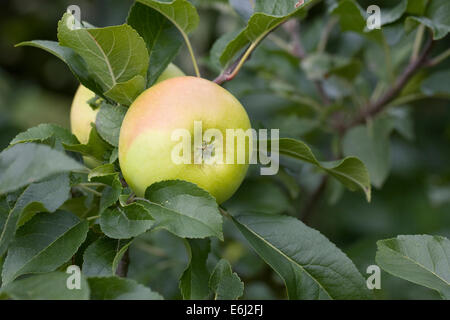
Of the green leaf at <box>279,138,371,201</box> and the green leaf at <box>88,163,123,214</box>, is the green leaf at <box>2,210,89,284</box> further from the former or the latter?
the green leaf at <box>279,138,371,201</box>

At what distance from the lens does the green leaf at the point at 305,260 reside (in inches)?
33.3

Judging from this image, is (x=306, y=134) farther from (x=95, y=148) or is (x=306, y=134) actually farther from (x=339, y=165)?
(x=95, y=148)

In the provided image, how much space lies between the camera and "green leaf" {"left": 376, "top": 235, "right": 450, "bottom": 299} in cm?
82

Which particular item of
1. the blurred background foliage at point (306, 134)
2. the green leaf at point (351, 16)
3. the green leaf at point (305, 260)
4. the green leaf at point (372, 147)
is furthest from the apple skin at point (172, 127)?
the green leaf at point (372, 147)

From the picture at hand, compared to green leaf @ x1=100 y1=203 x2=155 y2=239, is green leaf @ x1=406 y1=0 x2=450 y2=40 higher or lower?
green leaf @ x1=406 y1=0 x2=450 y2=40

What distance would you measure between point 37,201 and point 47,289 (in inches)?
6.4

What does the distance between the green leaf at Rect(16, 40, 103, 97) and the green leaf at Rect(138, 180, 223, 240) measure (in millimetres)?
229

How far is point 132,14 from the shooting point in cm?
93

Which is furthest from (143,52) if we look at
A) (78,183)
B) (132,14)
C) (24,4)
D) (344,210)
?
(24,4)

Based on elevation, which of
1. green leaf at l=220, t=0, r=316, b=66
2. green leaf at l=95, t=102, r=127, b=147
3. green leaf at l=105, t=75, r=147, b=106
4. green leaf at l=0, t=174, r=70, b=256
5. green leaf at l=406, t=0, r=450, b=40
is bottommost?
green leaf at l=0, t=174, r=70, b=256

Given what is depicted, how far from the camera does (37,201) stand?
2.56ft

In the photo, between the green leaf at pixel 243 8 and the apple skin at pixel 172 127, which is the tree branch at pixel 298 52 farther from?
the apple skin at pixel 172 127

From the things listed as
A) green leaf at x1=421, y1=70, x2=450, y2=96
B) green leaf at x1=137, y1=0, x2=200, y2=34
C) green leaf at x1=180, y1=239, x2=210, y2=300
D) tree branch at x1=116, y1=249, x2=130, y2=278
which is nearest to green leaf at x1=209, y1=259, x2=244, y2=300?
green leaf at x1=180, y1=239, x2=210, y2=300

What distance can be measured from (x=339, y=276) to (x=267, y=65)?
0.94 m
